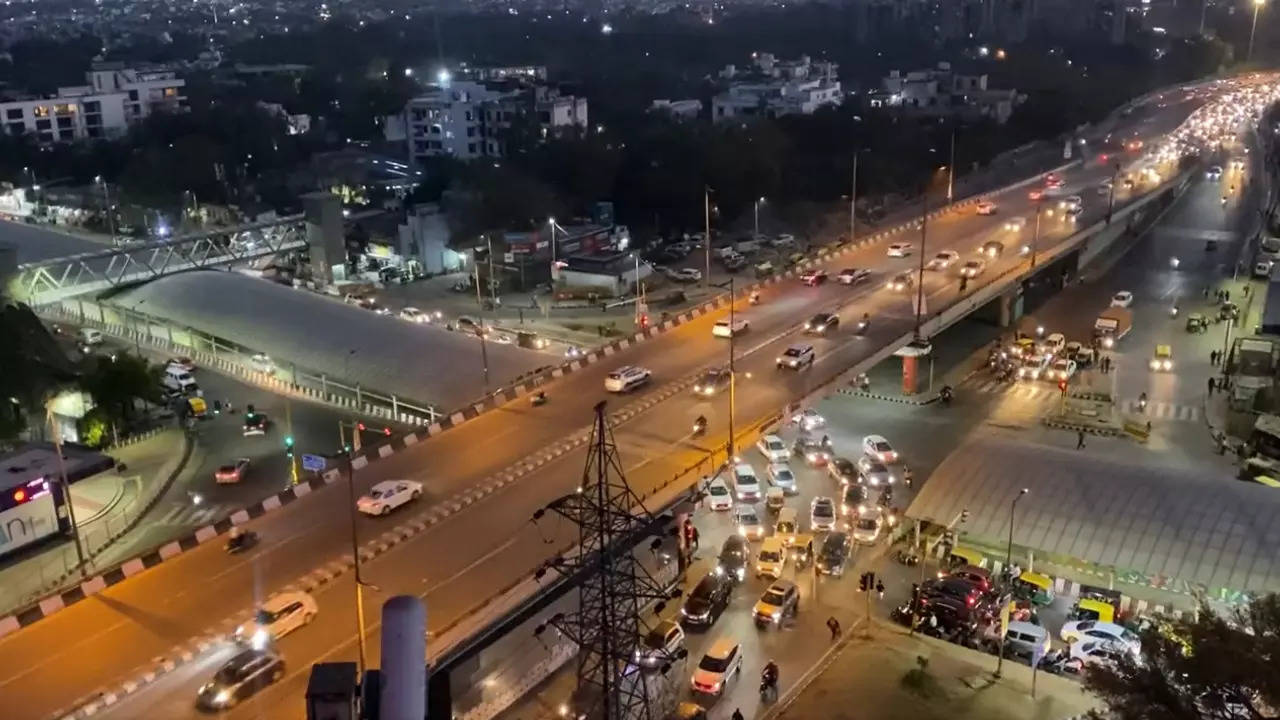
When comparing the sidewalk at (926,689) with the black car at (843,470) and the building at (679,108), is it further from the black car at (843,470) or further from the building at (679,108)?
the building at (679,108)

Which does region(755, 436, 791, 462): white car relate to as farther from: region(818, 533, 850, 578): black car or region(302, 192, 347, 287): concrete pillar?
region(302, 192, 347, 287): concrete pillar

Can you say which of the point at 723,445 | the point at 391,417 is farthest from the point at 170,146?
the point at 723,445

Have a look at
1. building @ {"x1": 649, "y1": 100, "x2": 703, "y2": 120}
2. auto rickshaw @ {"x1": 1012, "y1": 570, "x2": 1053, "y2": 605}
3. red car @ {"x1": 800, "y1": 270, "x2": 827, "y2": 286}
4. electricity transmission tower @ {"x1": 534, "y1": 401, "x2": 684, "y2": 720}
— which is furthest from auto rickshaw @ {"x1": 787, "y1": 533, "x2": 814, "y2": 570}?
building @ {"x1": 649, "y1": 100, "x2": 703, "y2": 120}

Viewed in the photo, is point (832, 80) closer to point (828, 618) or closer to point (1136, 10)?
point (1136, 10)

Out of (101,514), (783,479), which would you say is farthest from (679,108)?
(101,514)

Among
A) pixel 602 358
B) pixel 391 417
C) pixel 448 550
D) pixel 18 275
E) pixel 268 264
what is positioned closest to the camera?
pixel 448 550

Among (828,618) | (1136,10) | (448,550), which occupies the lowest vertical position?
(828,618)

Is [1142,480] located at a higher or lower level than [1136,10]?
lower
